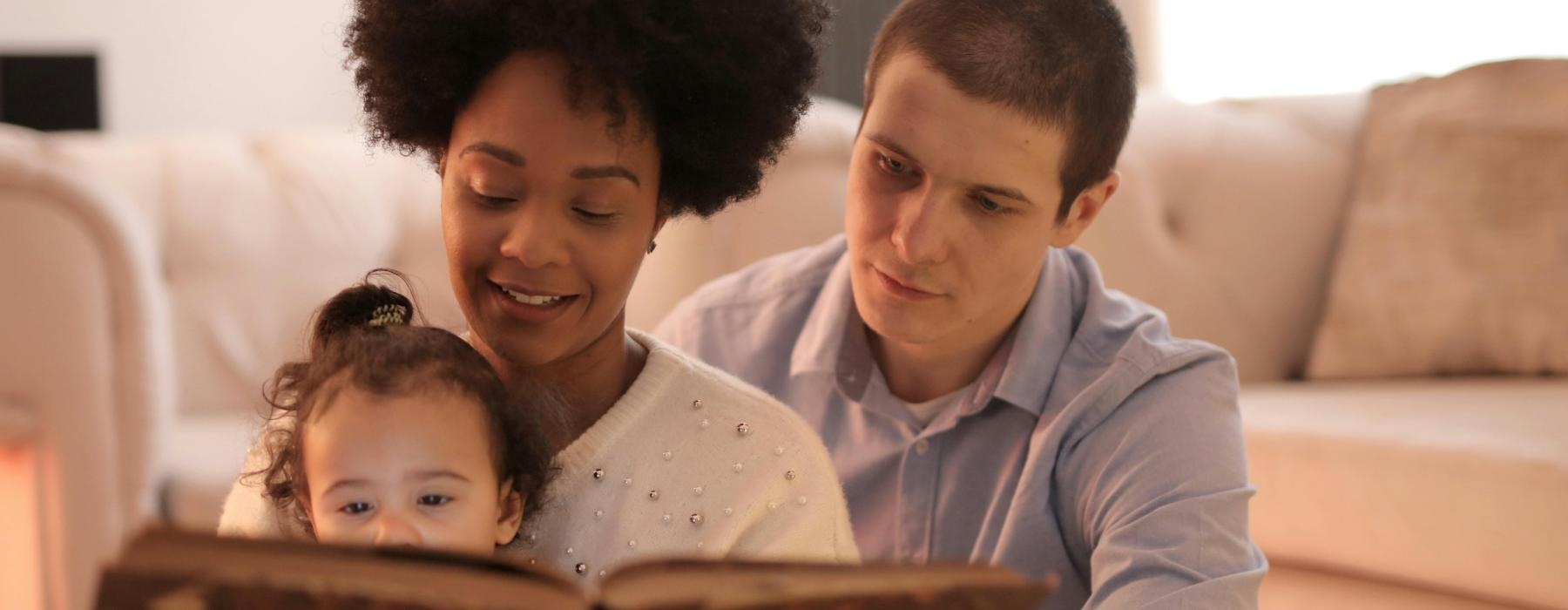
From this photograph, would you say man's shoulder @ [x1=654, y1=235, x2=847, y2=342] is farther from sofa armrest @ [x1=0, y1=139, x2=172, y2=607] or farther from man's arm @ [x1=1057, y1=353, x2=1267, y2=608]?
sofa armrest @ [x1=0, y1=139, x2=172, y2=607]

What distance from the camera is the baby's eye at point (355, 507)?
119 centimetres

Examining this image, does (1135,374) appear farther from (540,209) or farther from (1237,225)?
(1237,225)

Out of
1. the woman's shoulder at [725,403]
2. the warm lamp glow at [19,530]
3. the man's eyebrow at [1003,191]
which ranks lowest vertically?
the warm lamp glow at [19,530]

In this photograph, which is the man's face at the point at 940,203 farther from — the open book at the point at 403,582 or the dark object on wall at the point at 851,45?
the dark object on wall at the point at 851,45

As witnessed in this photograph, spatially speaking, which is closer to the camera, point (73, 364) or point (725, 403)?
point (725, 403)

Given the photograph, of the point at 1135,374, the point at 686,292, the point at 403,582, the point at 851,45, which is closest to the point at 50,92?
the point at 851,45

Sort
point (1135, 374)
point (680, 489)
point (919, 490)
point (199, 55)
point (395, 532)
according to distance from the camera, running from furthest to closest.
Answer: point (199, 55), point (919, 490), point (1135, 374), point (680, 489), point (395, 532)

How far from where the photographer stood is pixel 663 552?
1354 millimetres

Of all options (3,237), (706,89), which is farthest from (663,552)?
(3,237)

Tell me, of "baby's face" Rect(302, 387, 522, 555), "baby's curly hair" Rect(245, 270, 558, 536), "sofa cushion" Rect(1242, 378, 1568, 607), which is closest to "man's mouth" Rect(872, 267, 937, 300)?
"baby's curly hair" Rect(245, 270, 558, 536)

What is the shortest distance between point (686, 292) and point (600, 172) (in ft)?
4.65

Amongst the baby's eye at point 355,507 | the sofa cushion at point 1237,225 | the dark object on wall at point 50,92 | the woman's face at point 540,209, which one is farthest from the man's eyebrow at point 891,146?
the dark object on wall at point 50,92

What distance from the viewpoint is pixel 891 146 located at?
167 cm

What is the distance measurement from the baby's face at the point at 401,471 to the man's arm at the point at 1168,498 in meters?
0.70
